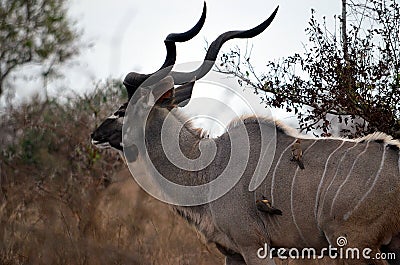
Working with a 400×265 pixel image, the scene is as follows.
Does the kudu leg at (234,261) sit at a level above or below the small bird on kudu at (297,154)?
below

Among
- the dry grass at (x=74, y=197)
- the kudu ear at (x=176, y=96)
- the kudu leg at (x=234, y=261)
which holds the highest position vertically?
the kudu ear at (x=176, y=96)

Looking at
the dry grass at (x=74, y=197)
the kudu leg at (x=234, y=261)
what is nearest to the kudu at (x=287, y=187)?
the kudu leg at (x=234, y=261)

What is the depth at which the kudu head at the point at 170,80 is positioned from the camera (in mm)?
4523

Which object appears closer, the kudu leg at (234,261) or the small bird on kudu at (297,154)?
the small bird on kudu at (297,154)

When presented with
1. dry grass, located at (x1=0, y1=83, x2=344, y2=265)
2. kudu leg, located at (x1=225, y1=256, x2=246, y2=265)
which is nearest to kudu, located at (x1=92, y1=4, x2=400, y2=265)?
kudu leg, located at (x1=225, y1=256, x2=246, y2=265)

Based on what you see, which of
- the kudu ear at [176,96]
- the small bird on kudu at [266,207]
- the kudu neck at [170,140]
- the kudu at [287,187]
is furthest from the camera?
the kudu ear at [176,96]

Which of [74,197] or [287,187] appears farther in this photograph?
[74,197]

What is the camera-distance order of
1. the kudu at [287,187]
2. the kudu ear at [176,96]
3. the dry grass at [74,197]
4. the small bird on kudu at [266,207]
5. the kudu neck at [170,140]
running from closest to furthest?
the kudu at [287,187] < the small bird on kudu at [266,207] < the kudu neck at [170,140] < the kudu ear at [176,96] < the dry grass at [74,197]

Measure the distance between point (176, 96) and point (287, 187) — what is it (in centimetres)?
107

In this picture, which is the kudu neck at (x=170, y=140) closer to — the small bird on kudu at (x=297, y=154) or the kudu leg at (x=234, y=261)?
the kudu leg at (x=234, y=261)

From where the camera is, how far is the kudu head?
178 inches

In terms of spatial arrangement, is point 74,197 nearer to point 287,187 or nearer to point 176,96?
point 176,96

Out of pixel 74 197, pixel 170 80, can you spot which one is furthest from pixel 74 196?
pixel 170 80

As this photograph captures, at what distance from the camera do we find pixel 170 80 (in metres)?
4.57
